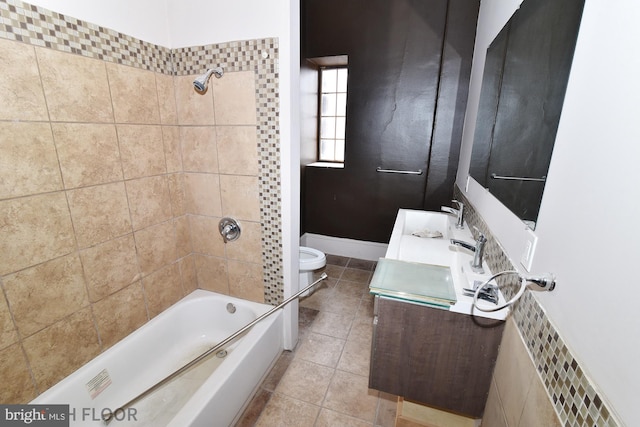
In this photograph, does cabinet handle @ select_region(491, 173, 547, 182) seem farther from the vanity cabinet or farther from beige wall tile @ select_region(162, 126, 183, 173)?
beige wall tile @ select_region(162, 126, 183, 173)

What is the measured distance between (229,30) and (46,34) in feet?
2.49

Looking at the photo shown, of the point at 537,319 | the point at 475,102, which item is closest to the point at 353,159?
the point at 475,102

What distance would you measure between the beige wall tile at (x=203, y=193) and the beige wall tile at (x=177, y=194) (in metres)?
0.02

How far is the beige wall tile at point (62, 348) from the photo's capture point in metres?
1.18

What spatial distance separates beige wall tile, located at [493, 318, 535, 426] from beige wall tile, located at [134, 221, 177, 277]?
1805mm

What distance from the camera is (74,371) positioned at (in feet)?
4.33

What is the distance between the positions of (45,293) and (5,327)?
155 millimetres

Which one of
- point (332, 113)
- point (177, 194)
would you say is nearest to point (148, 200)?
point (177, 194)

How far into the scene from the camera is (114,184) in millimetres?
1402

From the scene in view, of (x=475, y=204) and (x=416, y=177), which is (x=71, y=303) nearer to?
(x=475, y=204)

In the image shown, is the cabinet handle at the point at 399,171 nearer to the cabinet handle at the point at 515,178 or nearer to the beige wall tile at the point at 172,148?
the cabinet handle at the point at 515,178

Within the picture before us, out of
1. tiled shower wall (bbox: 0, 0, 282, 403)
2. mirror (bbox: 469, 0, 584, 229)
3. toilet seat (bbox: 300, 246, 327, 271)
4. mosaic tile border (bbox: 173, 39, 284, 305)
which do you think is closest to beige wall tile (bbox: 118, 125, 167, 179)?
tiled shower wall (bbox: 0, 0, 282, 403)

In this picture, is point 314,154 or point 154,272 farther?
point 314,154

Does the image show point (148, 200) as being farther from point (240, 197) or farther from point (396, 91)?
point (396, 91)
